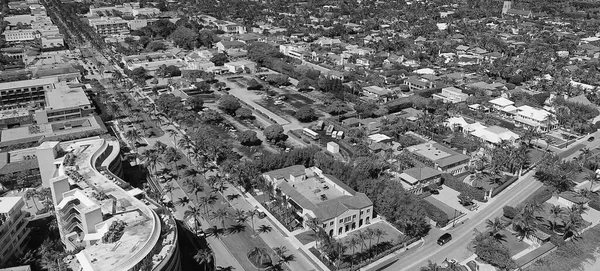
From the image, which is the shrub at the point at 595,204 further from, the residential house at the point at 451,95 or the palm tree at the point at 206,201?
the palm tree at the point at 206,201

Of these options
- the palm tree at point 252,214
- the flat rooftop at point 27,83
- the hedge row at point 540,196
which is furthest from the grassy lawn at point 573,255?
the flat rooftop at point 27,83

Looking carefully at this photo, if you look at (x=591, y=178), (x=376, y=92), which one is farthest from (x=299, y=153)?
(x=591, y=178)

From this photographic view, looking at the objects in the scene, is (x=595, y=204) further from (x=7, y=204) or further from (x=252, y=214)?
(x=7, y=204)

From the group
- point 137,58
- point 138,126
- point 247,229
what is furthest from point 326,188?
point 137,58

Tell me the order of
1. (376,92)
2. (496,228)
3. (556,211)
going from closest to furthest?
(496,228) → (556,211) → (376,92)

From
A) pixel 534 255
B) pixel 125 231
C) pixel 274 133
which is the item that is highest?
pixel 125 231

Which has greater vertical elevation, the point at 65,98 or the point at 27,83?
the point at 27,83
